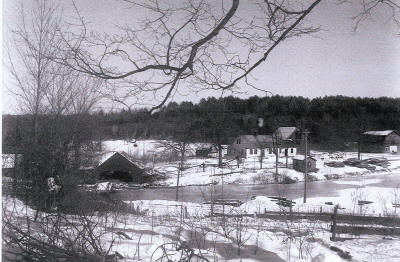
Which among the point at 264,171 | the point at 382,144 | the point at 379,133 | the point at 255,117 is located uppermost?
the point at 255,117

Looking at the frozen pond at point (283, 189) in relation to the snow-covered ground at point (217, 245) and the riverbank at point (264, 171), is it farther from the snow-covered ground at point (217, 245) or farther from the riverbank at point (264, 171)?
the snow-covered ground at point (217, 245)

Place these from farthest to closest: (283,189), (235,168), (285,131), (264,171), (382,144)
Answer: (235,168) < (283,189) < (264,171) < (285,131) < (382,144)

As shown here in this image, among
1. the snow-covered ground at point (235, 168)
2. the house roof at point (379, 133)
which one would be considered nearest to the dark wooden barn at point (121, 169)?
the snow-covered ground at point (235, 168)

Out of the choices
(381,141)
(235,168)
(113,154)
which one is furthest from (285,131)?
(235,168)

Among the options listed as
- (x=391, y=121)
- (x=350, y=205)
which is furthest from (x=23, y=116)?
(x=350, y=205)

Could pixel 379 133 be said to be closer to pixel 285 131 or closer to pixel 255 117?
pixel 285 131

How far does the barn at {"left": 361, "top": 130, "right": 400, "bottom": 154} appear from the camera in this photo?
389 cm

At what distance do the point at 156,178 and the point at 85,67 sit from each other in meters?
2.75

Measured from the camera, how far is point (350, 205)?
1039 cm

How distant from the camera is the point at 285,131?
5035 millimetres

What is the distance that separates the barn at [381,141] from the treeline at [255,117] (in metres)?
0.12

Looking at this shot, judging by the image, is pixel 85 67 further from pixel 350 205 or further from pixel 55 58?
pixel 350 205

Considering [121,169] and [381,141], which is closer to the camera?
[381,141]

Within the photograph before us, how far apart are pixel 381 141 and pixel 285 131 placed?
4.11 feet
